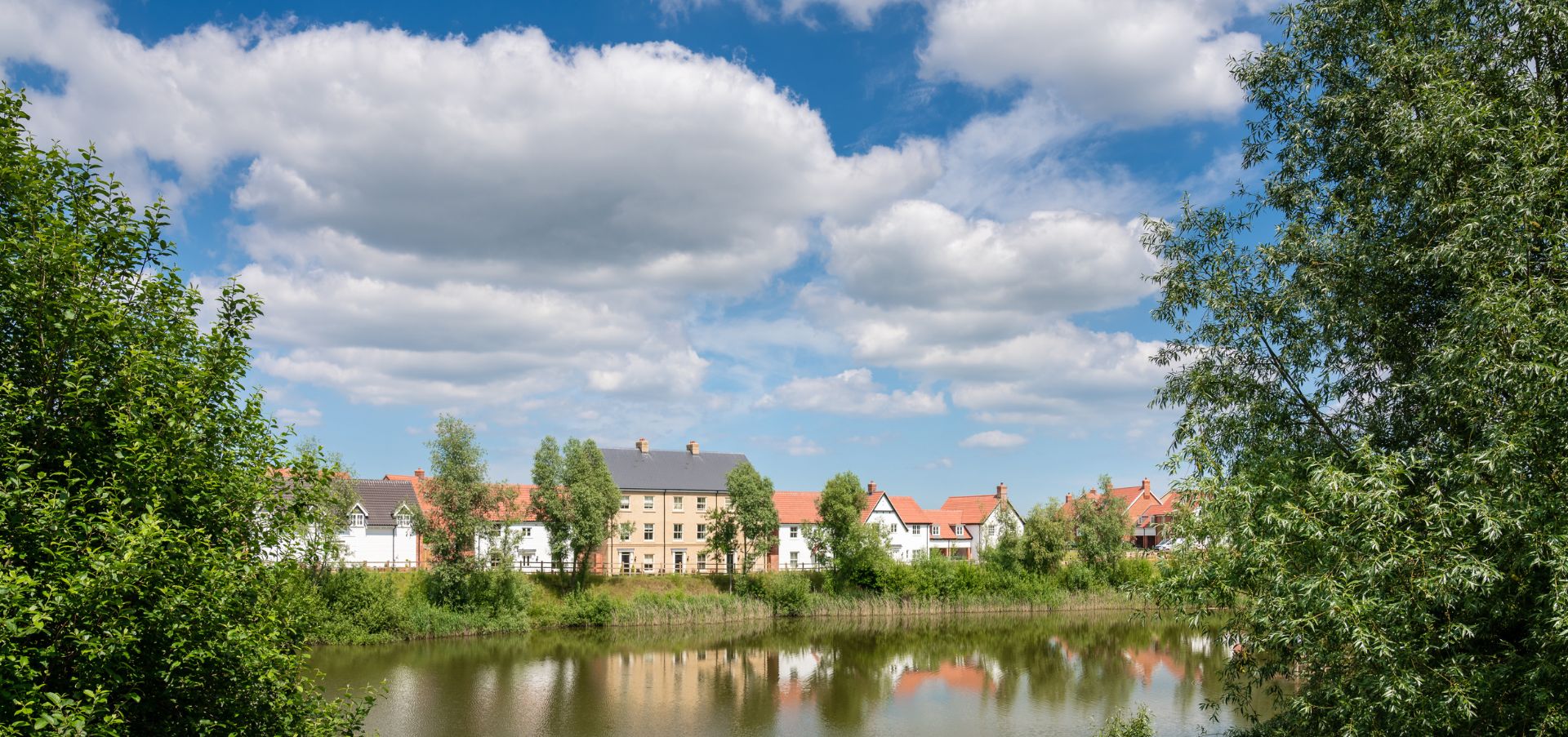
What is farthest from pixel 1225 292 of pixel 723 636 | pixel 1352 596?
pixel 723 636

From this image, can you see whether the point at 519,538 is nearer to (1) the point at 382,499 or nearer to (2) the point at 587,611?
(2) the point at 587,611

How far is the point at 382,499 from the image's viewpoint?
5825cm

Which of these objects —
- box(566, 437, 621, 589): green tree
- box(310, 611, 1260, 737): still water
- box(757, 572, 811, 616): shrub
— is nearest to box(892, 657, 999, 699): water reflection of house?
box(310, 611, 1260, 737): still water

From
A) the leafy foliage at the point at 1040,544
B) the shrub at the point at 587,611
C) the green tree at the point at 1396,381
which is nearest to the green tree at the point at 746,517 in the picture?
the shrub at the point at 587,611

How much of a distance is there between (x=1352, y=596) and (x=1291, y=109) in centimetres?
868

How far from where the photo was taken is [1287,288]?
14.0m

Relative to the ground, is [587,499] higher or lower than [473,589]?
higher

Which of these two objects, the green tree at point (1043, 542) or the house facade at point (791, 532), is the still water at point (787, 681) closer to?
the green tree at point (1043, 542)

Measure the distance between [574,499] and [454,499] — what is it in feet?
23.4

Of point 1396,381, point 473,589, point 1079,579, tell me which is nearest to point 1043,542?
point 1079,579

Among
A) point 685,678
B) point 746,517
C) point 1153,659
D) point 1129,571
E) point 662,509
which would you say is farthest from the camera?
point 662,509

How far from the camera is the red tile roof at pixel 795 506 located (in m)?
72.8

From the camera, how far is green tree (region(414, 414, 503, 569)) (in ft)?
146

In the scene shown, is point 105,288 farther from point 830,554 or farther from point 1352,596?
point 830,554
